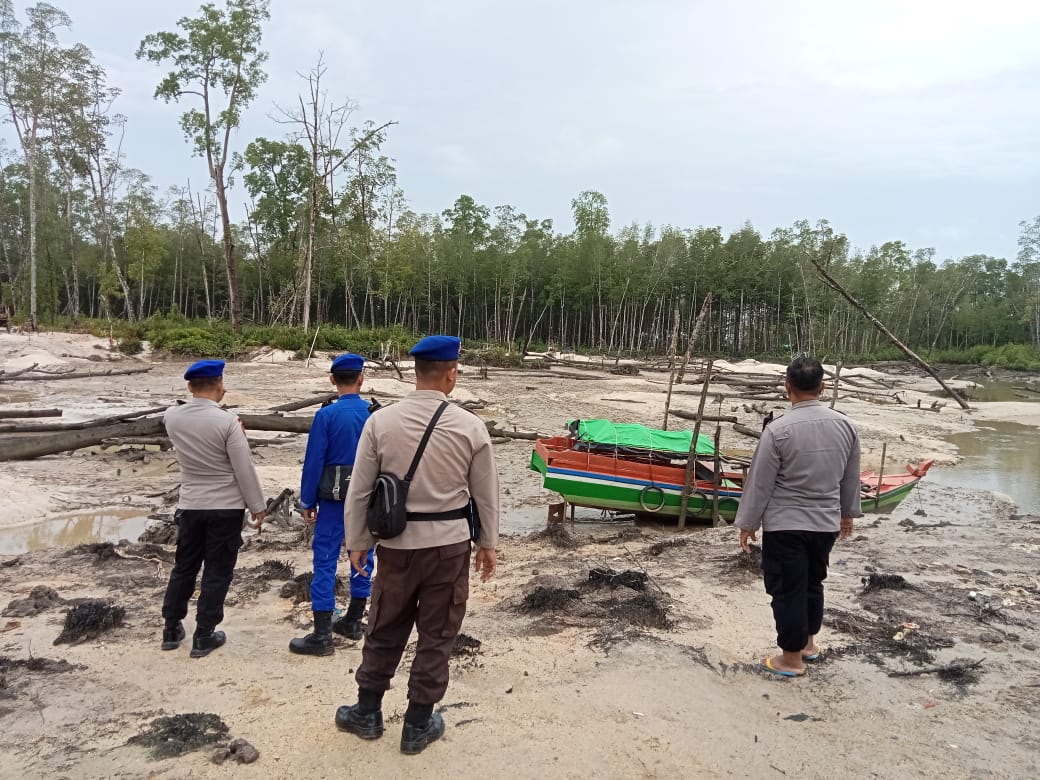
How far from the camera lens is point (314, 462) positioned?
3893mm

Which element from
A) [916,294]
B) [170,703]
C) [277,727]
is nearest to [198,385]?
[170,703]

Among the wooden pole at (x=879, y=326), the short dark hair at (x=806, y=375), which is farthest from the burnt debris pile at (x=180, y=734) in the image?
the wooden pole at (x=879, y=326)

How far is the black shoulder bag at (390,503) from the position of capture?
2674 millimetres

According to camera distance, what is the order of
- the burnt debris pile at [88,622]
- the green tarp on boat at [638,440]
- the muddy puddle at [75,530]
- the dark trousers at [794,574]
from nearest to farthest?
1. the dark trousers at [794,574]
2. the burnt debris pile at [88,622]
3. the muddy puddle at [75,530]
4. the green tarp on boat at [638,440]

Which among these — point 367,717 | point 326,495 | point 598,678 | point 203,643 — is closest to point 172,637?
point 203,643

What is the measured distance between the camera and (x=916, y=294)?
54375 mm

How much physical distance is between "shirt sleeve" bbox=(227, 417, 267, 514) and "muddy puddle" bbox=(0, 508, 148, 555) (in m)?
4.46

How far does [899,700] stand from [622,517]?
280 inches

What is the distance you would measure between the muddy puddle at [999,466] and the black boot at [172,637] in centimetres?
1266

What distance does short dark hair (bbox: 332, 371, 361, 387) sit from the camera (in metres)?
4.07

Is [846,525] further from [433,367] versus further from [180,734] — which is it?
[180,734]

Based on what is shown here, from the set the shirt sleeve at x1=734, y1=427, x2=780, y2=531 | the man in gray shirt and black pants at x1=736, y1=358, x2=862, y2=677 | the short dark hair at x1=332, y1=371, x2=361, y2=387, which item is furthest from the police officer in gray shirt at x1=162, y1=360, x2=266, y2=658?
the man in gray shirt and black pants at x1=736, y1=358, x2=862, y2=677

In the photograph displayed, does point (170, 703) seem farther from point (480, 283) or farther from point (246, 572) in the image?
point (480, 283)

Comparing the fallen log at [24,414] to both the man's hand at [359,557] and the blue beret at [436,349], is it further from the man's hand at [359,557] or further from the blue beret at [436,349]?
the blue beret at [436,349]
